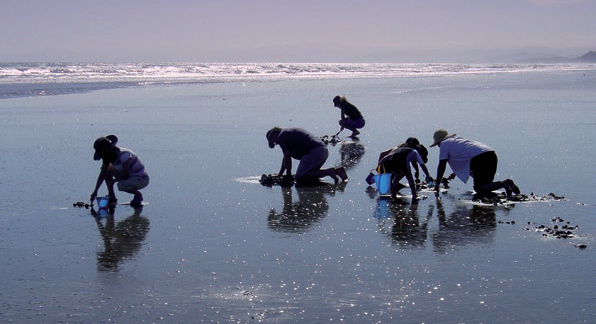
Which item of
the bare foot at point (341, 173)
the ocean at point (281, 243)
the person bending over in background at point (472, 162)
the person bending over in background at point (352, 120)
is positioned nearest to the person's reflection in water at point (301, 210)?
the ocean at point (281, 243)

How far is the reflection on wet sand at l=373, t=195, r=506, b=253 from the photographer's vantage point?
8863mm

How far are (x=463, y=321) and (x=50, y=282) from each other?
3787 millimetres

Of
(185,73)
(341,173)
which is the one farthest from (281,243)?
(185,73)

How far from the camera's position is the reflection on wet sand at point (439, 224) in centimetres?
886

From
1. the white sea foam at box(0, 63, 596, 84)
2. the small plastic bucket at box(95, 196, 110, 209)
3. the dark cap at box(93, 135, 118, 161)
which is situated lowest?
the white sea foam at box(0, 63, 596, 84)

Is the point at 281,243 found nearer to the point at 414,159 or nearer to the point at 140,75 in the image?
the point at 414,159

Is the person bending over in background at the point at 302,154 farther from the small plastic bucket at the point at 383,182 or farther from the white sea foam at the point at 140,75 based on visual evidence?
the white sea foam at the point at 140,75

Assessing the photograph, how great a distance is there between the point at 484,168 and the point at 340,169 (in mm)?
2493

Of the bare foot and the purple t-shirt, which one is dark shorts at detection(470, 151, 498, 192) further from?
the purple t-shirt

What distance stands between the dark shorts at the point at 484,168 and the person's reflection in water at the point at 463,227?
28.6 inches

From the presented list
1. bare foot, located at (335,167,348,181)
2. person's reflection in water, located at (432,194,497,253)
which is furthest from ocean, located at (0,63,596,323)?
bare foot, located at (335,167,348,181)

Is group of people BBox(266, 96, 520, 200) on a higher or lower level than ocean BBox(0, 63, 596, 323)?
higher

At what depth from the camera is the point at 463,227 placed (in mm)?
9539

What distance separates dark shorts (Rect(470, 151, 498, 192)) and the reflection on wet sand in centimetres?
49
